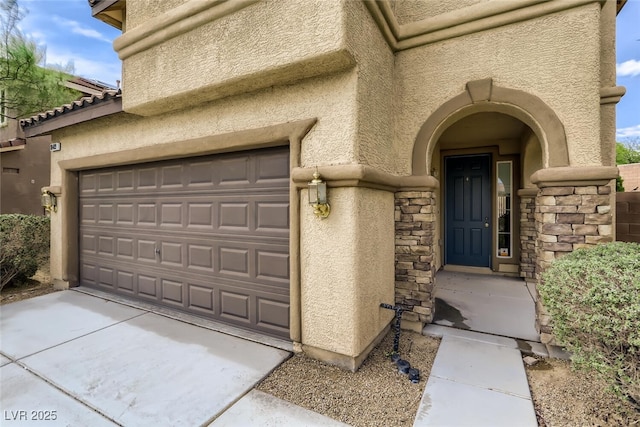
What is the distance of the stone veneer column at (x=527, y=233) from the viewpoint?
688cm

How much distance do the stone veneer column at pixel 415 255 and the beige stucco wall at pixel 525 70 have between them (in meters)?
0.55

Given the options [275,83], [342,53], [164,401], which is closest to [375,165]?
[342,53]

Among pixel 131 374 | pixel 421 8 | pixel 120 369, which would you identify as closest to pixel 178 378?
pixel 131 374

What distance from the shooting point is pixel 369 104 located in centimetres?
364

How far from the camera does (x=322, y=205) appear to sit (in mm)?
3430

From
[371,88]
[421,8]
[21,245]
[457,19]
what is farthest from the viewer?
[21,245]

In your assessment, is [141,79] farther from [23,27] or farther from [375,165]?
[23,27]

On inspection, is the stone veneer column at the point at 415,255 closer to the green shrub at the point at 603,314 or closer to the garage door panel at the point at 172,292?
the green shrub at the point at 603,314

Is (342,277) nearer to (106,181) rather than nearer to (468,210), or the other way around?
(106,181)

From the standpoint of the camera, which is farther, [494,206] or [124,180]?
[494,206]

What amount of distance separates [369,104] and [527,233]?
5621 millimetres

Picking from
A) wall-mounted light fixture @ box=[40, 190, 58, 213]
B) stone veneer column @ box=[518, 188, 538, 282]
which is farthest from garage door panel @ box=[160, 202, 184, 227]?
stone veneer column @ box=[518, 188, 538, 282]

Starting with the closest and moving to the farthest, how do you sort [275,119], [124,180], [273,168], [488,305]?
1. [275,119]
2. [273,168]
3. [488,305]
4. [124,180]

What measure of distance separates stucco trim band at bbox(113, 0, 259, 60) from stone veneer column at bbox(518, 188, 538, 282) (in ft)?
22.4
